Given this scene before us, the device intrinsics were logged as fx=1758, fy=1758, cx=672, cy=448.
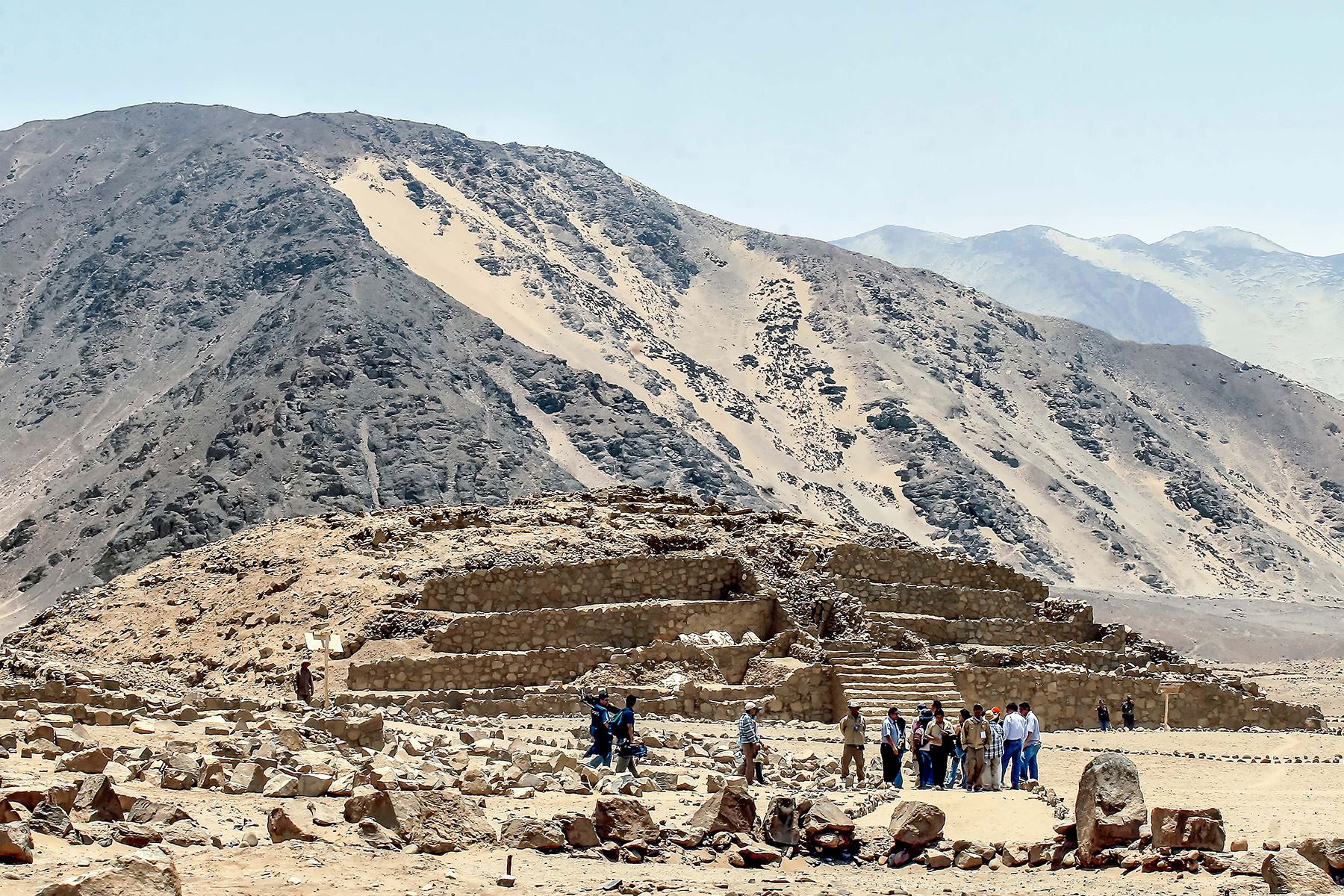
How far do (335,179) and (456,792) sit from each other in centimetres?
10896

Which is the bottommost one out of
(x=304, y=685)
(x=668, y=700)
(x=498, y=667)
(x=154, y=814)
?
(x=668, y=700)

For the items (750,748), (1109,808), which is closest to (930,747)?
(750,748)

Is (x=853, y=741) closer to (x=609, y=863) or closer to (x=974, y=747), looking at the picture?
(x=974, y=747)

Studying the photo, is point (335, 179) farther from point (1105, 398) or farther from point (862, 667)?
point (862, 667)

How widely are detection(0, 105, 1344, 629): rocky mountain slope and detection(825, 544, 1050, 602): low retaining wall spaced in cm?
3837

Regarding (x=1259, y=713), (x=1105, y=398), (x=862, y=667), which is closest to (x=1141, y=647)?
(x=1259, y=713)

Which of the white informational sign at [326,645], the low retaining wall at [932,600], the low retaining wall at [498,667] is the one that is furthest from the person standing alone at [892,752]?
the low retaining wall at [932,600]

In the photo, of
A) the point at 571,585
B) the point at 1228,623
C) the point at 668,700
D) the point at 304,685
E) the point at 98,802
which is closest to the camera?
the point at 98,802

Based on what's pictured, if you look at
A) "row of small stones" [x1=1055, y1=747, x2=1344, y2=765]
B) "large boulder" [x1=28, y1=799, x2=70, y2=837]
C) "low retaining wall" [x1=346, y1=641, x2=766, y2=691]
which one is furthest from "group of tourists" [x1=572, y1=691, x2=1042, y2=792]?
"low retaining wall" [x1=346, y1=641, x2=766, y2=691]

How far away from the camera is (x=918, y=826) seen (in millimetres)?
13617

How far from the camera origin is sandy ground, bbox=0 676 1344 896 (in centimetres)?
1134

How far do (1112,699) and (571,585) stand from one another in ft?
29.6

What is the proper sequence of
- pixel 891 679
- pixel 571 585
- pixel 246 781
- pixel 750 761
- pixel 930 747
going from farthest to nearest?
1. pixel 571 585
2. pixel 891 679
3. pixel 930 747
4. pixel 750 761
5. pixel 246 781

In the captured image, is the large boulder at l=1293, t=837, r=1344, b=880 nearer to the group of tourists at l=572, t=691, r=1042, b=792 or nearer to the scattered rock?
the scattered rock
